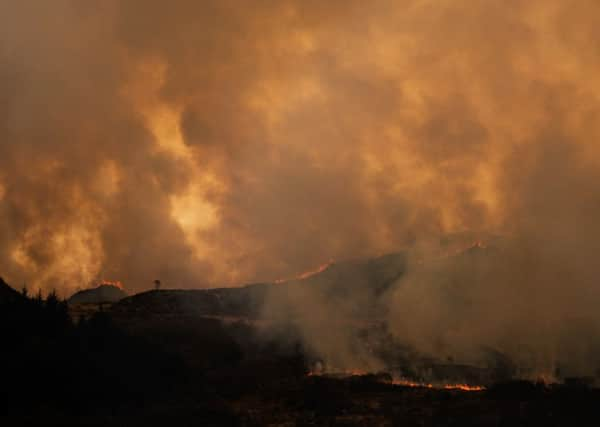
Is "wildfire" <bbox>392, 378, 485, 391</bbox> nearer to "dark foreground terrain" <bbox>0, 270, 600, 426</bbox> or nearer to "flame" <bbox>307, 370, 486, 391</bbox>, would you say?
"flame" <bbox>307, 370, 486, 391</bbox>

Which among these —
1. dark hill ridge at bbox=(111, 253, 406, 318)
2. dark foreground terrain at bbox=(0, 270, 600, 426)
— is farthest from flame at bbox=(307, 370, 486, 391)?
dark hill ridge at bbox=(111, 253, 406, 318)

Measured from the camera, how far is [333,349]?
75.9 metres

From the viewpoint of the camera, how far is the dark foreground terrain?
47000 mm

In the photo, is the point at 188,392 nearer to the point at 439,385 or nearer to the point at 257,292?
the point at 439,385

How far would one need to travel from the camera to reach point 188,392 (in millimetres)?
57281

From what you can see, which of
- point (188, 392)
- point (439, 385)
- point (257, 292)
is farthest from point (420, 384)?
point (257, 292)

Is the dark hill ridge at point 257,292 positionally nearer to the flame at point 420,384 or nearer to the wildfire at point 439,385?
the flame at point 420,384

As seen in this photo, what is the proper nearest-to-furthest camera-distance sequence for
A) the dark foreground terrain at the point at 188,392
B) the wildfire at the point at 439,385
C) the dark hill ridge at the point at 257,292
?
1. the dark foreground terrain at the point at 188,392
2. the wildfire at the point at 439,385
3. the dark hill ridge at the point at 257,292

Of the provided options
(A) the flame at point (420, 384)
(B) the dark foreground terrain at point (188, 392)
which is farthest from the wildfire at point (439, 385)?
(B) the dark foreground terrain at point (188, 392)

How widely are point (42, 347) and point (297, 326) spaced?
37.0 m

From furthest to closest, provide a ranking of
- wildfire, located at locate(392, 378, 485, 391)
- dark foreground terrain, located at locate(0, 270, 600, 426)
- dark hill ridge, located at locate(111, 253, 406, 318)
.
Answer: dark hill ridge, located at locate(111, 253, 406, 318), wildfire, located at locate(392, 378, 485, 391), dark foreground terrain, located at locate(0, 270, 600, 426)

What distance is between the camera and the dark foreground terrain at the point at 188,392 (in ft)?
154

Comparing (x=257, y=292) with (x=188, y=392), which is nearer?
(x=188, y=392)

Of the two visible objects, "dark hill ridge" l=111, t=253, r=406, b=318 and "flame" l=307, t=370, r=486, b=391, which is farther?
"dark hill ridge" l=111, t=253, r=406, b=318
